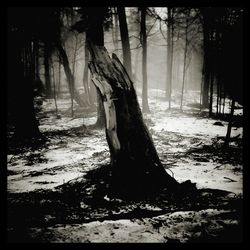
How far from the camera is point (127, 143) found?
14.6ft

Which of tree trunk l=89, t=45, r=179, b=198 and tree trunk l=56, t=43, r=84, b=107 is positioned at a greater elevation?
tree trunk l=56, t=43, r=84, b=107

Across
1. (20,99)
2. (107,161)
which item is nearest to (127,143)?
(107,161)

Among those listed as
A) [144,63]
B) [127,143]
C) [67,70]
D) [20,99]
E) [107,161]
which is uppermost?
[144,63]

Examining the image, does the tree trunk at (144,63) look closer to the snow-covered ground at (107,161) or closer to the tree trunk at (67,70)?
the snow-covered ground at (107,161)

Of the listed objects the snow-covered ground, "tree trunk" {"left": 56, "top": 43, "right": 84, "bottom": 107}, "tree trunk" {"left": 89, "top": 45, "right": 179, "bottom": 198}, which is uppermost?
"tree trunk" {"left": 56, "top": 43, "right": 84, "bottom": 107}

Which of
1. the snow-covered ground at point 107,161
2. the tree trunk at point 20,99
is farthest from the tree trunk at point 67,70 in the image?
the tree trunk at point 20,99

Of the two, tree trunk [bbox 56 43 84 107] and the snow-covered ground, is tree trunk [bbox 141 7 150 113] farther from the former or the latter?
tree trunk [bbox 56 43 84 107]

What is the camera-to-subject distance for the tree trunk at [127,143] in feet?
14.4

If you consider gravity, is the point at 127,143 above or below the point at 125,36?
below

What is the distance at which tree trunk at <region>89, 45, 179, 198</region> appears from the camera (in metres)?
4.38

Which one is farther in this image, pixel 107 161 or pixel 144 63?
pixel 144 63

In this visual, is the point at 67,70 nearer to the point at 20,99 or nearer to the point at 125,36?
the point at 125,36

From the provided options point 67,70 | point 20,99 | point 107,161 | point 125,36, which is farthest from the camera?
point 67,70

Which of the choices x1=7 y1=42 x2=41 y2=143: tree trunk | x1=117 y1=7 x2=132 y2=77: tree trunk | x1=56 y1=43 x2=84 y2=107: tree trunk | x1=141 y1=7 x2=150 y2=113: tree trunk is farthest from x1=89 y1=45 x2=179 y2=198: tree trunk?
x1=56 y1=43 x2=84 y2=107: tree trunk
